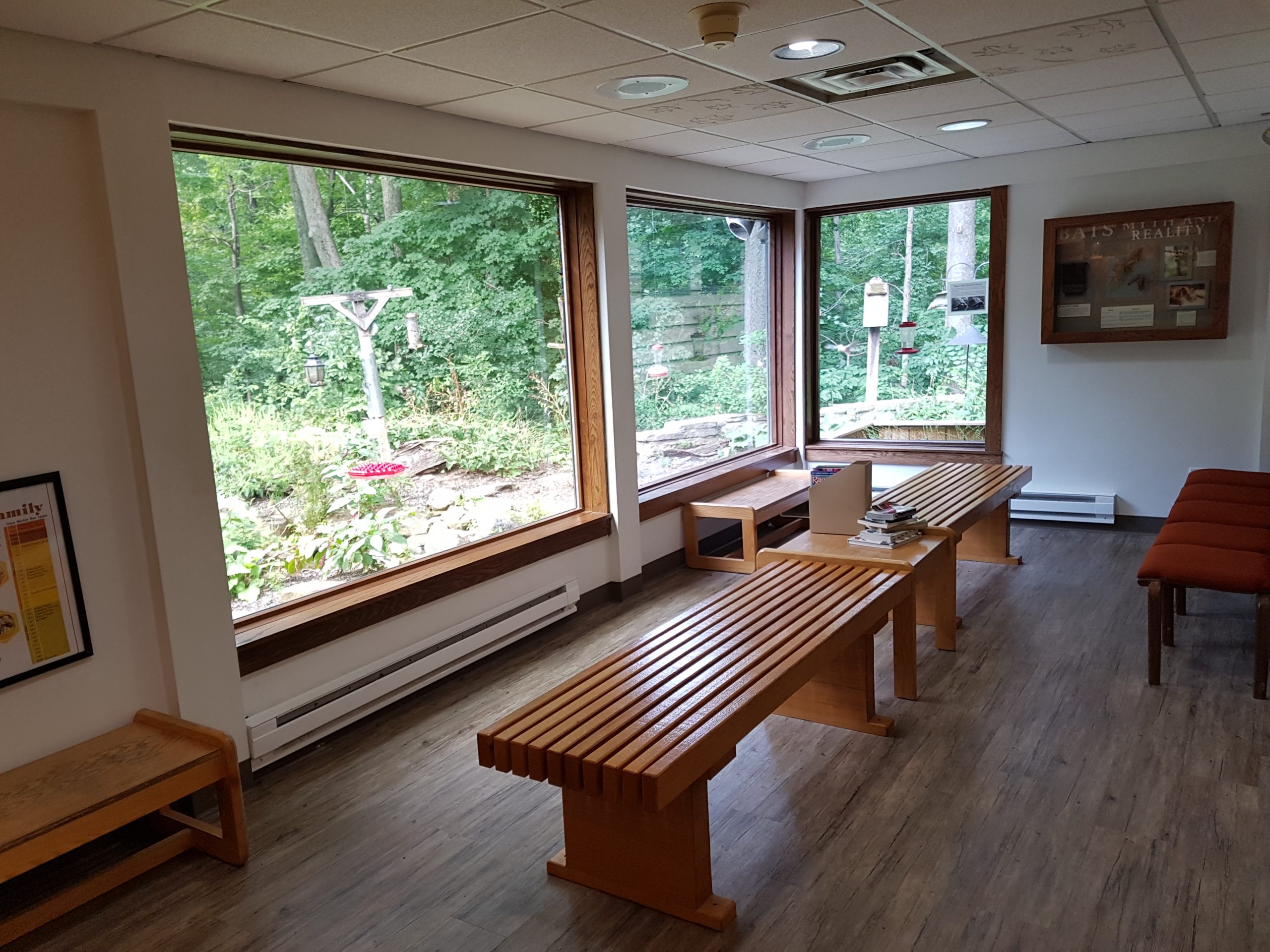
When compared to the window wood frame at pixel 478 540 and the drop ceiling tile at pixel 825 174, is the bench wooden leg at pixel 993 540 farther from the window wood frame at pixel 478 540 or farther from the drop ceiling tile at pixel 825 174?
the drop ceiling tile at pixel 825 174

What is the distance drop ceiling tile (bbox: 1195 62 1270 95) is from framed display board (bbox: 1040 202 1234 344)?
4.36 ft

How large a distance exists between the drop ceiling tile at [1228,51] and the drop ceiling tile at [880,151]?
162 cm

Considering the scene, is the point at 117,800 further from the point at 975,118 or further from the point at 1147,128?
the point at 1147,128

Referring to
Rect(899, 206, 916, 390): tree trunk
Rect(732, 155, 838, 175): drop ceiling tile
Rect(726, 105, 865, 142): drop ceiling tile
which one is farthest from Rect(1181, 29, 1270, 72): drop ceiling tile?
Rect(899, 206, 916, 390): tree trunk

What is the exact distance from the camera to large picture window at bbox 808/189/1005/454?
6316 mm

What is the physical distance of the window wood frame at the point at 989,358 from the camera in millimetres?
6180

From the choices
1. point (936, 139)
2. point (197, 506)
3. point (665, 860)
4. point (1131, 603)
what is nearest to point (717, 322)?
point (936, 139)

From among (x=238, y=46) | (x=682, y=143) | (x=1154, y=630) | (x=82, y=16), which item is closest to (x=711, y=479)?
(x=682, y=143)

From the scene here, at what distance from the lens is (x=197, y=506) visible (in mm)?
2986

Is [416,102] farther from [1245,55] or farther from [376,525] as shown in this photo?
[1245,55]

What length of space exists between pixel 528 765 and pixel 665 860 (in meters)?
0.45

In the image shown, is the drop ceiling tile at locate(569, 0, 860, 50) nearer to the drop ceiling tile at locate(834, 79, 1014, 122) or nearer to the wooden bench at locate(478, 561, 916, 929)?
the drop ceiling tile at locate(834, 79, 1014, 122)

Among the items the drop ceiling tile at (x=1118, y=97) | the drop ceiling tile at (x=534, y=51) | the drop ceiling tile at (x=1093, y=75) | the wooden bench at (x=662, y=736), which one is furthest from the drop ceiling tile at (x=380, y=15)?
the drop ceiling tile at (x=1118, y=97)

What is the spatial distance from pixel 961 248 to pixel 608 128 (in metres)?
3.11
